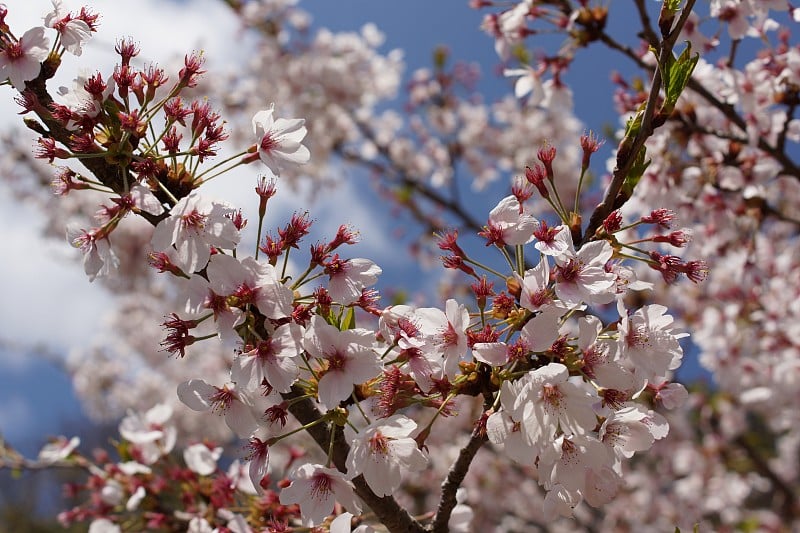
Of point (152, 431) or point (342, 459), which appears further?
point (152, 431)

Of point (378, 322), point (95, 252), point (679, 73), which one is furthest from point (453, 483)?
point (679, 73)

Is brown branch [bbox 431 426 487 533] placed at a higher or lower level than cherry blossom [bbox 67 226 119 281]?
lower

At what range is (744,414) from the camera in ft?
24.8

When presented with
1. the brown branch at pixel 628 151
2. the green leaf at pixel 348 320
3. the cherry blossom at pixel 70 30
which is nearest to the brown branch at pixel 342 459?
the green leaf at pixel 348 320

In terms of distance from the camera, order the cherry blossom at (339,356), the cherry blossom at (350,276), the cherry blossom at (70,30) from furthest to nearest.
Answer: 1. the cherry blossom at (70,30)
2. the cherry blossom at (350,276)
3. the cherry blossom at (339,356)

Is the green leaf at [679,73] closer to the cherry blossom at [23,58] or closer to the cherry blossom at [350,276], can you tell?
the cherry blossom at [350,276]

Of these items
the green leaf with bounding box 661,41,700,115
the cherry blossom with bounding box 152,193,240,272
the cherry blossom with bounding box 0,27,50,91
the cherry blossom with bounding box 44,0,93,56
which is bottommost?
the cherry blossom with bounding box 152,193,240,272

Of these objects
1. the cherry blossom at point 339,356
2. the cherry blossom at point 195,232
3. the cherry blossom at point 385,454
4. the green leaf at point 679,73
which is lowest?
the cherry blossom at point 385,454

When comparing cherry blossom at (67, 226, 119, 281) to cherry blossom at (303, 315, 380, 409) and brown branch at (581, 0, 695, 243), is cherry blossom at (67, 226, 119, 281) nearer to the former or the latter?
cherry blossom at (303, 315, 380, 409)

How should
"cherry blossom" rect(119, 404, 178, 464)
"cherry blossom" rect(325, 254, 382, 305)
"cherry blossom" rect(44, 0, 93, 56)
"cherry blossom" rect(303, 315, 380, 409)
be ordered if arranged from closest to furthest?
"cherry blossom" rect(303, 315, 380, 409) < "cherry blossom" rect(325, 254, 382, 305) < "cherry blossom" rect(44, 0, 93, 56) < "cherry blossom" rect(119, 404, 178, 464)

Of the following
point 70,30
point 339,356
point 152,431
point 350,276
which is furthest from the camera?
point 152,431

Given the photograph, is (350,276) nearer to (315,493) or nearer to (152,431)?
(315,493)

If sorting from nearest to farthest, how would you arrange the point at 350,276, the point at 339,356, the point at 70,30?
the point at 339,356
the point at 350,276
the point at 70,30

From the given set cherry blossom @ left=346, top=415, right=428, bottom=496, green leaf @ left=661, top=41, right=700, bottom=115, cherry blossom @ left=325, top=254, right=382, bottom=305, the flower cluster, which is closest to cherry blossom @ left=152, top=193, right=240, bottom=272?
the flower cluster
